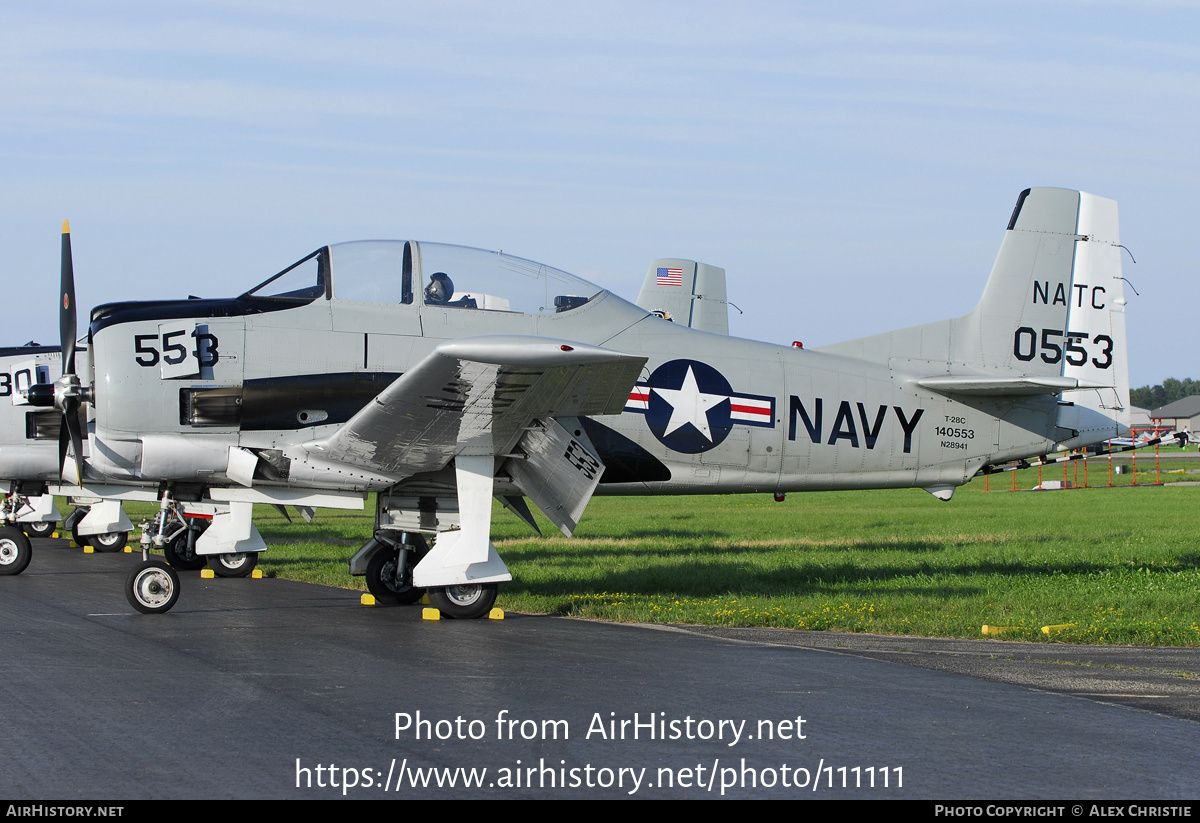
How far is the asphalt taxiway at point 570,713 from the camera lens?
4.95 metres

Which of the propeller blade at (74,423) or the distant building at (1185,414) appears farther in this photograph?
the distant building at (1185,414)

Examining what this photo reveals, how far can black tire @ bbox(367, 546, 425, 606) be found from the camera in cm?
1261

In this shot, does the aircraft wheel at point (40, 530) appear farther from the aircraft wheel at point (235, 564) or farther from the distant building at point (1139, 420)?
the distant building at point (1139, 420)

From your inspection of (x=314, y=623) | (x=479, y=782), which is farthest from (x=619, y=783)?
(x=314, y=623)

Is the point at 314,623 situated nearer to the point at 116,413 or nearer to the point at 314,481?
the point at 314,481

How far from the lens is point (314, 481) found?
11031mm

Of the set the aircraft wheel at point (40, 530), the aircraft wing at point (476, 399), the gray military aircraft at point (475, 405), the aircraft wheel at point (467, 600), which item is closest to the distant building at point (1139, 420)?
the gray military aircraft at point (475, 405)

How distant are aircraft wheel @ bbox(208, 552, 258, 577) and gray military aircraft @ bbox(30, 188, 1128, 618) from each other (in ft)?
11.6

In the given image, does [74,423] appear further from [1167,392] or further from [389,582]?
[1167,392]

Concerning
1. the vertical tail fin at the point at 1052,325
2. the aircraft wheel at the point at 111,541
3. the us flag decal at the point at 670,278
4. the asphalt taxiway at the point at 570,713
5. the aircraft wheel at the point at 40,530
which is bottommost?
the aircraft wheel at the point at 40,530

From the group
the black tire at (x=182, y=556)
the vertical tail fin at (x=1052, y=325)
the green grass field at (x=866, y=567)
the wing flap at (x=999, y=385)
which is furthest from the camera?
the black tire at (x=182, y=556)

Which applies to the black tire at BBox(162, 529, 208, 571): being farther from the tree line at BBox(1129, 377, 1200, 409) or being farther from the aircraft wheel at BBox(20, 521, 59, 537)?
the tree line at BBox(1129, 377, 1200, 409)

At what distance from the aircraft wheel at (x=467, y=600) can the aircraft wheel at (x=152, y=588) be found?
2.64m
